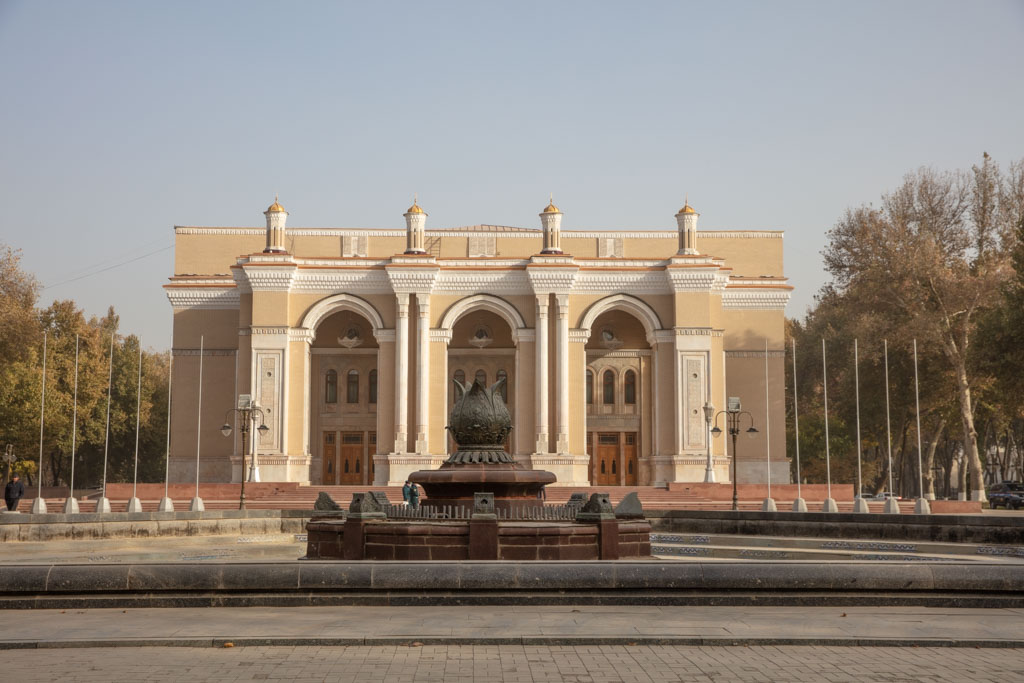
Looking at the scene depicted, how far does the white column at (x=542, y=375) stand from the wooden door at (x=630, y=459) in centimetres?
457

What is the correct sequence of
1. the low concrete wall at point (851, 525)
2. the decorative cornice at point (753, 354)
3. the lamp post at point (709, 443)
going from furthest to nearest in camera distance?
the decorative cornice at point (753, 354) < the lamp post at point (709, 443) < the low concrete wall at point (851, 525)

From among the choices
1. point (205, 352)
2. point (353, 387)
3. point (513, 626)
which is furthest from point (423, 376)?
point (513, 626)

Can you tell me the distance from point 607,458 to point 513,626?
34.2 meters

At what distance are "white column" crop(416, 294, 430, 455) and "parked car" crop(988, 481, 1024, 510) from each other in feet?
74.9

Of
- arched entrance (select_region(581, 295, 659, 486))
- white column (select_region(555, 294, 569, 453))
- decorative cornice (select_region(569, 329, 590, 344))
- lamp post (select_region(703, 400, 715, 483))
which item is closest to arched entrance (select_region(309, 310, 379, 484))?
white column (select_region(555, 294, 569, 453))

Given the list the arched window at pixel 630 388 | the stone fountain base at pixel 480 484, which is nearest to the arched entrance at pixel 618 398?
the arched window at pixel 630 388

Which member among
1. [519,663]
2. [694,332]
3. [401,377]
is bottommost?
[519,663]

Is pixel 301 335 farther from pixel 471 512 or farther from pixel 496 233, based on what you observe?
pixel 471 512

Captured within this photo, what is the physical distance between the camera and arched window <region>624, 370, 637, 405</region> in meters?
43.8

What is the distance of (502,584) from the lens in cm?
1073

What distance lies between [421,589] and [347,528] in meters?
4.74

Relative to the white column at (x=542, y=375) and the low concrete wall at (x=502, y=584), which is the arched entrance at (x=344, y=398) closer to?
the white column at (x=542, y=375)

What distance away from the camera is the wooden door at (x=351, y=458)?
1702 inches

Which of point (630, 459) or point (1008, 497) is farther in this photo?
point (1008, 497)
